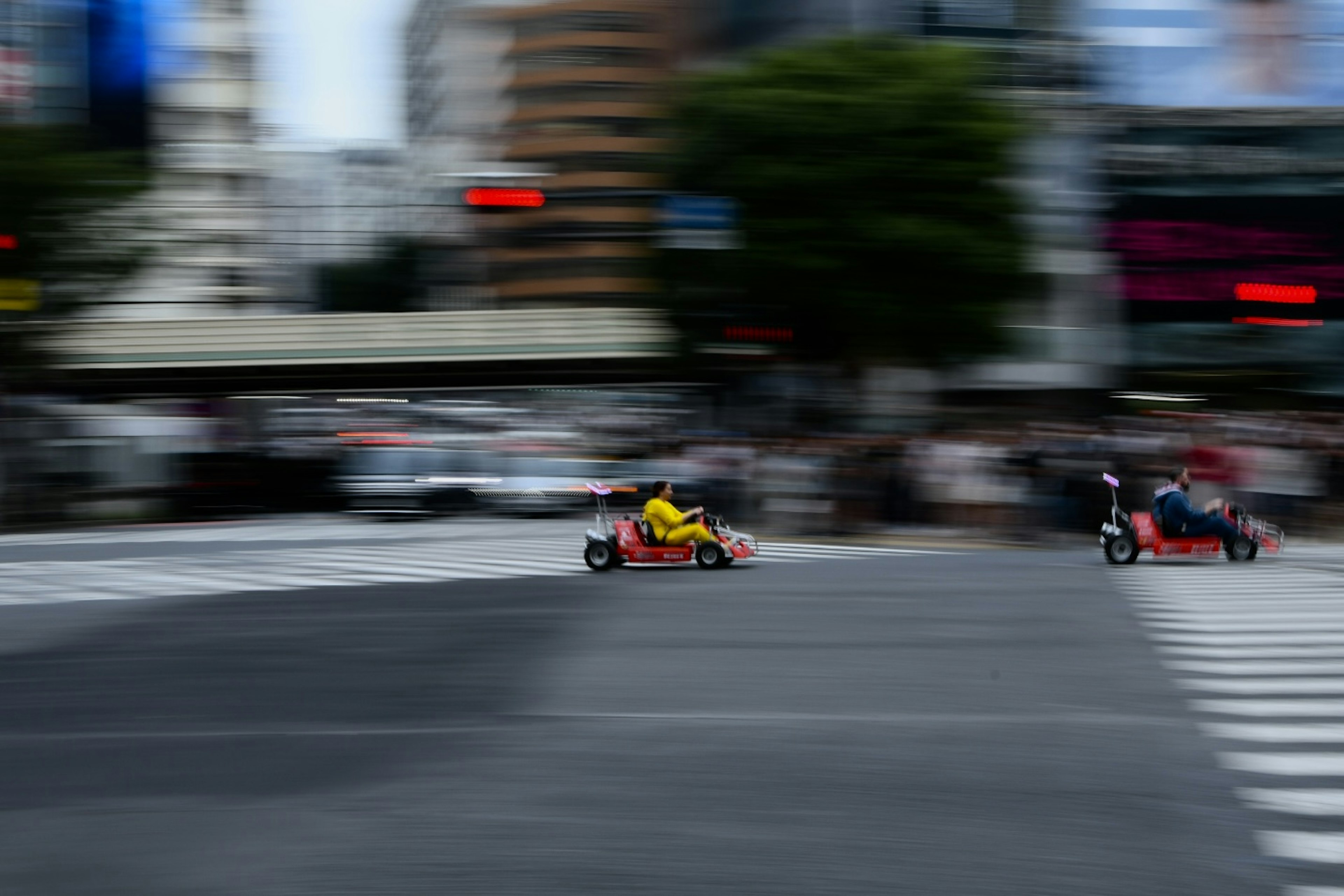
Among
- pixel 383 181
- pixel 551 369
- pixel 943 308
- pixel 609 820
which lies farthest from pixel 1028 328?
pixel 383 181

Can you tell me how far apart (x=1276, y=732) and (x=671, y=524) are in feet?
34.9

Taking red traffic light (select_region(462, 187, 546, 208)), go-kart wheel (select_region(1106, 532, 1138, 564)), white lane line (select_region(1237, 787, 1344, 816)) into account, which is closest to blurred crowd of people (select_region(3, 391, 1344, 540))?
go-kart wheel (select_region(1106, 532, 1138, 564))

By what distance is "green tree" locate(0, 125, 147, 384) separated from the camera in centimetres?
3002

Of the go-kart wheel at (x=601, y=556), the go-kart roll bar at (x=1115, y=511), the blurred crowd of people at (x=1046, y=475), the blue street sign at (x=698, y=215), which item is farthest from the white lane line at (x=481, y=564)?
the blue street sign at (x=698, y=215)

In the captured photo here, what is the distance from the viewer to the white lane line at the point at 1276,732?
27.6 ft

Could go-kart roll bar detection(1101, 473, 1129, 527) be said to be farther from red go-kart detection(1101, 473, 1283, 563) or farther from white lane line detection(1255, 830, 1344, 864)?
white lane line detection(1255, 830, 1344, 864)

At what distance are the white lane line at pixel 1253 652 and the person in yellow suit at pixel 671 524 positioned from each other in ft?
25.0

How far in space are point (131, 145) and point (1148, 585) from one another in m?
42.4

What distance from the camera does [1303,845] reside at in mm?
6418

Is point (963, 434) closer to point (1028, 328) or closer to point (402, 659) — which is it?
point (402, 659)

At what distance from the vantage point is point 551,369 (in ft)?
150

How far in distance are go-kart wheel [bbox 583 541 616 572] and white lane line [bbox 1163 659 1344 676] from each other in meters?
8.59

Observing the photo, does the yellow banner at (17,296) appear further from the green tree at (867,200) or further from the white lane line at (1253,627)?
the white lane line at (1253,627)

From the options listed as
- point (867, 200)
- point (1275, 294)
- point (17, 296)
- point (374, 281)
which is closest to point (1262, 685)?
point (17, 296)
